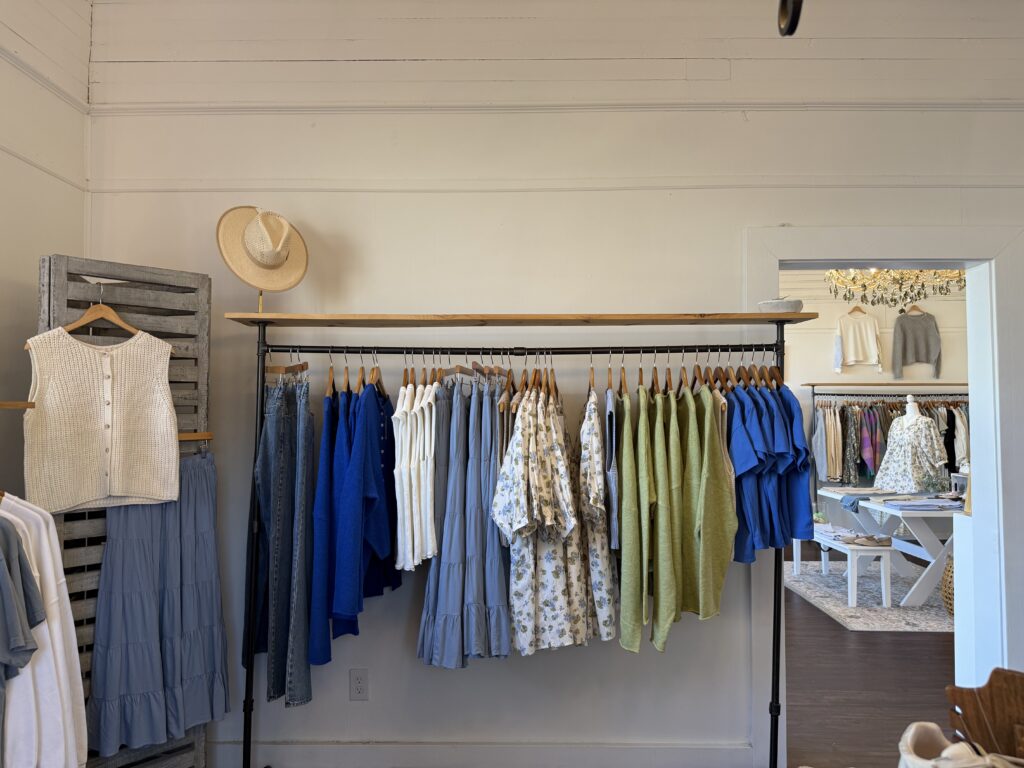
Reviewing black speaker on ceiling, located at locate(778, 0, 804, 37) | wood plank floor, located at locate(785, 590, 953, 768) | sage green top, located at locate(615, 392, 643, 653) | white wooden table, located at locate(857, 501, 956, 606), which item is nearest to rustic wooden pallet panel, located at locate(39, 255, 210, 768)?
sage green top, located at locate(615, 392, 643, 653)

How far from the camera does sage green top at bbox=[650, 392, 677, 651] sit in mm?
2244

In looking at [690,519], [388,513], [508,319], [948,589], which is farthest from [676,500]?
[948,589]

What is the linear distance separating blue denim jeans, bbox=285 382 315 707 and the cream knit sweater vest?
426 millimetres

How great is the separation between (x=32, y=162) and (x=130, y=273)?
73 cm

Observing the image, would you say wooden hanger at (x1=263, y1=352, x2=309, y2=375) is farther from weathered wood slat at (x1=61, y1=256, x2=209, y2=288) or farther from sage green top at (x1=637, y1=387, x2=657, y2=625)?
sage green top at (x1=637, y1=387, x2=657, y2=625)

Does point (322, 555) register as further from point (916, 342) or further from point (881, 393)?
point (916, 342)

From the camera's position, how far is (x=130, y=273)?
7.37ft

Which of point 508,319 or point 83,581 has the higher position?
point 508,319

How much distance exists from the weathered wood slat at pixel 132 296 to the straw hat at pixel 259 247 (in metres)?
0.21

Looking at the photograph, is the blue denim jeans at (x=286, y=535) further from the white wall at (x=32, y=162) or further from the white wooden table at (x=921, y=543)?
the white wooden table at (x=921, y=543)

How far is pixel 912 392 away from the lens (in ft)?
24.3

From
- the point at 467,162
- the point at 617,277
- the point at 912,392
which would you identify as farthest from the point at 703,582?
the point at 912,392

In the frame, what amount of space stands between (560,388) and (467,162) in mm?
1083

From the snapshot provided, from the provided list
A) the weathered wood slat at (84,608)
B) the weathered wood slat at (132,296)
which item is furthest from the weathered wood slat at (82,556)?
the weathered wood slat at (132,296)
